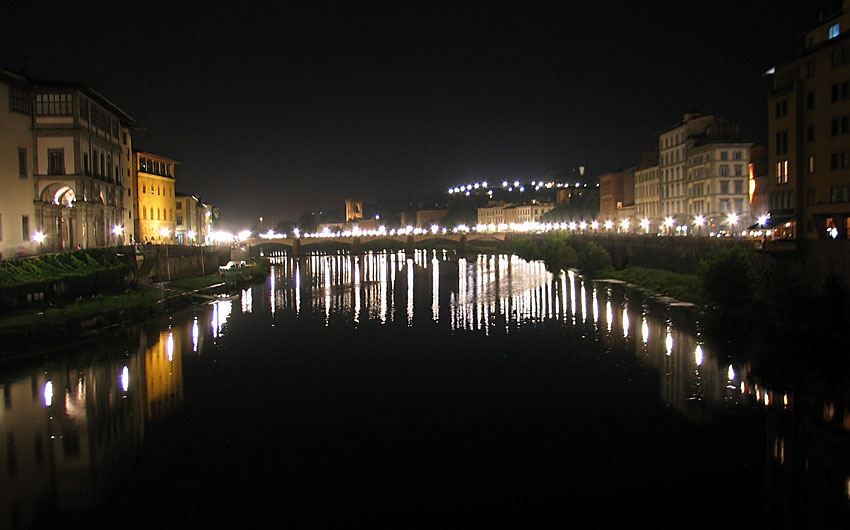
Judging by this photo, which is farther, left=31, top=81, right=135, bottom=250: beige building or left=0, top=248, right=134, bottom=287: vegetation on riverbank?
left=31, top=81, right=135, bottom=250: beige building

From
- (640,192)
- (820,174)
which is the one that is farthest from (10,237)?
(640,192)

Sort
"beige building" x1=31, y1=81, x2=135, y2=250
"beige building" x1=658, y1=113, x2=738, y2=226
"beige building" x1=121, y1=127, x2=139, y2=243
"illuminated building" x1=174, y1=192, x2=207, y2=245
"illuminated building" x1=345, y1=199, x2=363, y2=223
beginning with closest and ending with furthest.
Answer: "beige building" x1=31, y1=81, x2=135, y2=250 < "beige building" x1=121, y1=127, x2=139, y2=243 < "beige building" x1=658, y1=113, x2=738, y2=226 < "illuminated building" x1=174, y1=192, x2=207, y2=245 < "illuminated building" x1=345, y1=199, x2=363, y2=223

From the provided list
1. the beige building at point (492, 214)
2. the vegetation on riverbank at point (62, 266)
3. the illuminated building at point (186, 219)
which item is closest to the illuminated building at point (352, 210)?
the beige building at point (492, 214)

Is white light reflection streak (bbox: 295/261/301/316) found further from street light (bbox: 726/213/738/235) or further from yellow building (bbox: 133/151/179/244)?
street light (bbox: 726/213/738/235)

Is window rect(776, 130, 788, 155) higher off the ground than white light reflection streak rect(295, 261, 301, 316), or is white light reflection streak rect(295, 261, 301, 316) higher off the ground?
window rect(776, 130, 788, 155)

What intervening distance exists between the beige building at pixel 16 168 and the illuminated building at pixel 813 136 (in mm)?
34208

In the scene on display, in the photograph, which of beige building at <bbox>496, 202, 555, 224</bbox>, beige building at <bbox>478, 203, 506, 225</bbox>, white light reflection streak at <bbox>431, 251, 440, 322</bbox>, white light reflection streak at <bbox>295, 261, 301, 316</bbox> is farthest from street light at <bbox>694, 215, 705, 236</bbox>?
beige building at <bbox>478, 203, 506, 225</bbox>

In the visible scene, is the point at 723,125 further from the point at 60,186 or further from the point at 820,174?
the point at 60,186

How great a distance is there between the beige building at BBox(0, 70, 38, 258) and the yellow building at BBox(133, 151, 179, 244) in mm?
18833

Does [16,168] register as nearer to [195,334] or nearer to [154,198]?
[195,334]

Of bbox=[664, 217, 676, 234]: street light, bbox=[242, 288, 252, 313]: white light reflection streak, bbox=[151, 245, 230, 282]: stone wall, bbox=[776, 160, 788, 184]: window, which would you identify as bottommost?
bbox=[242, 288, 252, 313]: white light reflection streak

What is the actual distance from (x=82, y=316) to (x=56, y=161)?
12.2 m

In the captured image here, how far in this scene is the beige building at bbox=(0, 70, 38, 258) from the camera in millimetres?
31375

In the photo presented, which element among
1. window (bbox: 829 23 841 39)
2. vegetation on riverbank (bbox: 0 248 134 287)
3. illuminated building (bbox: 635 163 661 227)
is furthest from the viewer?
illuminated building (bbox: 635 163 661 227)
